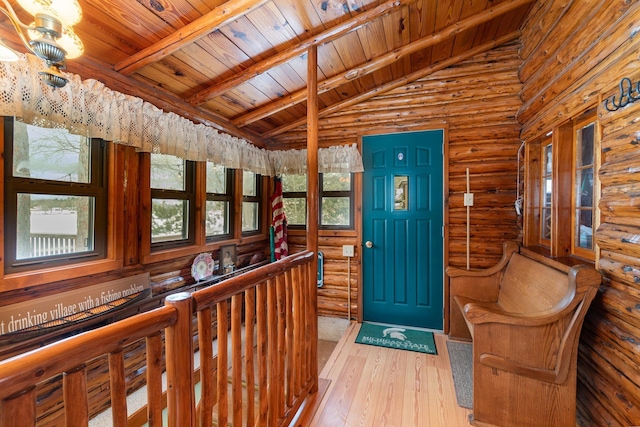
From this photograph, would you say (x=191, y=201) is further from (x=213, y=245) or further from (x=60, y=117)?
(x=60, y=117)

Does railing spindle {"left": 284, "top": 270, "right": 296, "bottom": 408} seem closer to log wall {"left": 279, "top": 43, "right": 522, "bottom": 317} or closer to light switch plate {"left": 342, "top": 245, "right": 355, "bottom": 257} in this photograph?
light switch plate {"left": 342, "top": 245, "right": 355, "bottom": 257}

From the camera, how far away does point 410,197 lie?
10.7ft

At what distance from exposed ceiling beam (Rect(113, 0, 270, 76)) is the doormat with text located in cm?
298

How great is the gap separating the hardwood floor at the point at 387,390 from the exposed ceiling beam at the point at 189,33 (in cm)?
263

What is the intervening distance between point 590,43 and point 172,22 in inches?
105

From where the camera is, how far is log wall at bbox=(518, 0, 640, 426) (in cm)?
141

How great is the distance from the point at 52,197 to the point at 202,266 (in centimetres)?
133

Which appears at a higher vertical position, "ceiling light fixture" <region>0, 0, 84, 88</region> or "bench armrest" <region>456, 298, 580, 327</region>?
"ceiling light fixture" <region>0, 0, 84, 88</region>

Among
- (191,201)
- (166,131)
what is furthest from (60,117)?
(191,201)

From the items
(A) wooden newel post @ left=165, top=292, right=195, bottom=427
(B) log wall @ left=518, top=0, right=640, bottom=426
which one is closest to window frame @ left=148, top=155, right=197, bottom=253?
(A) wooden newel post @ left=165, top=292, right=195, bottom=427

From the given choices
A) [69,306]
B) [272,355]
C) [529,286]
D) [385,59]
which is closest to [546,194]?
[529,286]

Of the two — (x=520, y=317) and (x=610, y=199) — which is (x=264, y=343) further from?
(x=610, y=199)

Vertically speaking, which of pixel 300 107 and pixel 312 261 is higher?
pixel 300 107

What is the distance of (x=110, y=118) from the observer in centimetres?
190
